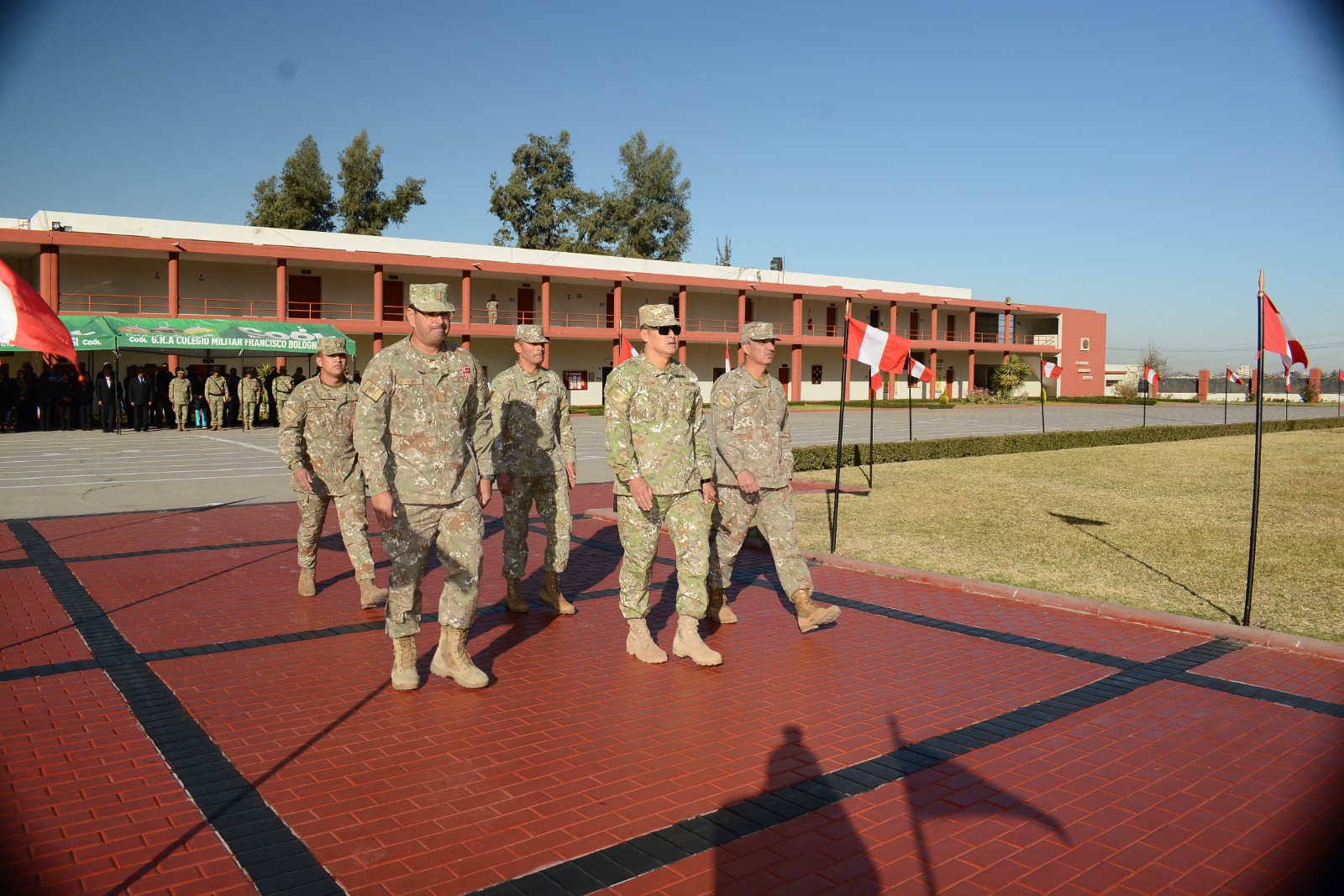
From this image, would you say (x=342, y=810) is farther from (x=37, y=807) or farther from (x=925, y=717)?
(x=925, y=717)

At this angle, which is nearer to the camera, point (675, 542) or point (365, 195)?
point (675, 542)

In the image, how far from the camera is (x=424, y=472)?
511 centimetres

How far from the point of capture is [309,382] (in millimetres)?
7281

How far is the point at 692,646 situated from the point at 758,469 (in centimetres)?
129

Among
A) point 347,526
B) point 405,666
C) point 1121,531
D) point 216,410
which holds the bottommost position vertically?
point 405,666

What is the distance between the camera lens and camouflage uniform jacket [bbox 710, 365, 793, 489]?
20.9ft

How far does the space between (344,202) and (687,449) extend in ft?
181

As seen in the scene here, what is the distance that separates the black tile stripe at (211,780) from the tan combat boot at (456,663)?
1.24m

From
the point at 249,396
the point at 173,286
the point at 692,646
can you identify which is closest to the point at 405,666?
the point at 692,646

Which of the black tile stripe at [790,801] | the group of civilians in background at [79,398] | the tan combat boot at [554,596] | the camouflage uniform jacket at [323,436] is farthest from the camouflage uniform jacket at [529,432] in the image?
the group of civilians in background at [79,398]

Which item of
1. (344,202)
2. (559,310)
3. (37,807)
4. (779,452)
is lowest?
(37,807)

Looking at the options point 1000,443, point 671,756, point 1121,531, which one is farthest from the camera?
point 1000,443

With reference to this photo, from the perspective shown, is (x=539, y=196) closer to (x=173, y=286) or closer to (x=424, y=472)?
(x=173, y=286)

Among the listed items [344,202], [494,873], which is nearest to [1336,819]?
[494,873]
